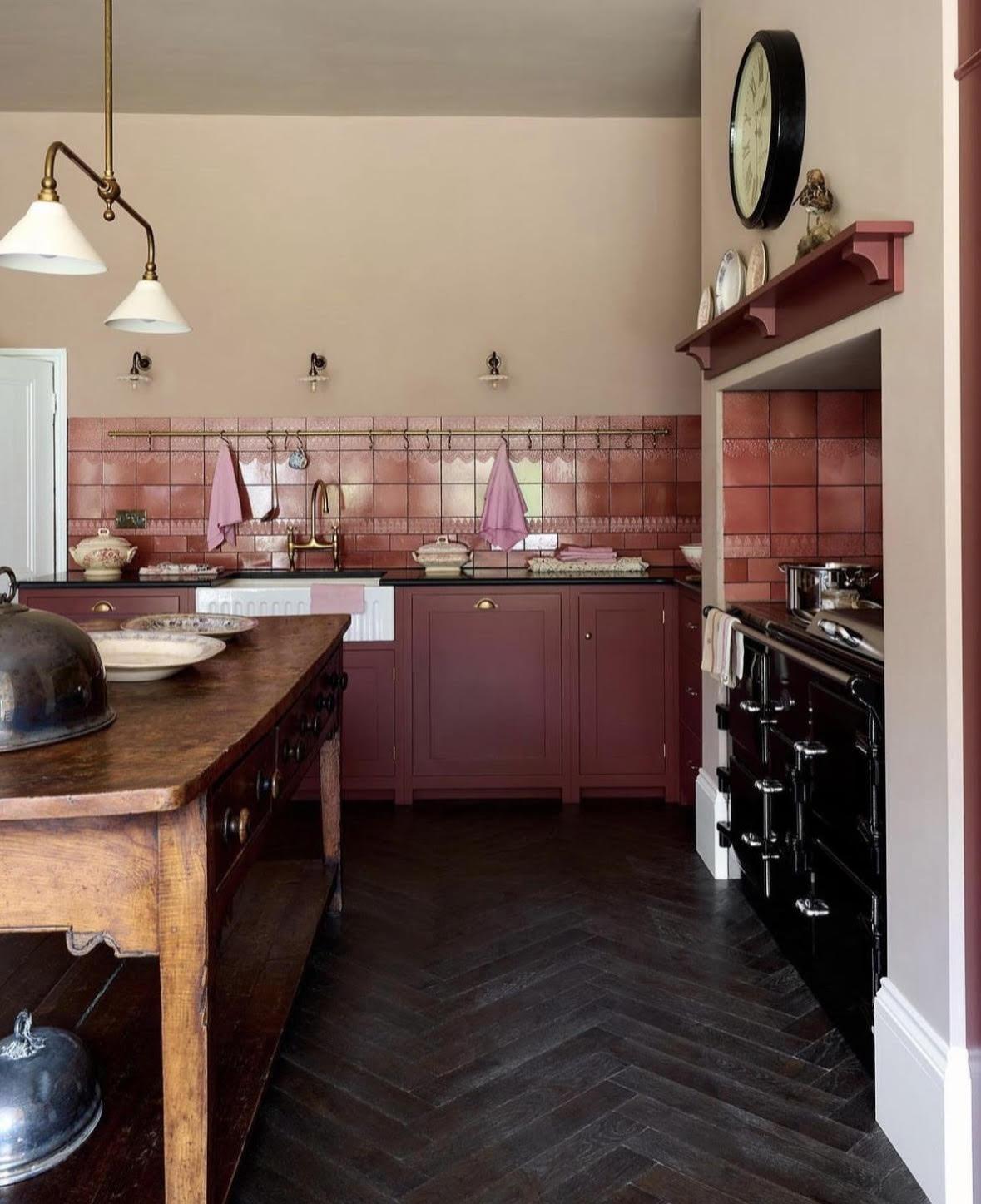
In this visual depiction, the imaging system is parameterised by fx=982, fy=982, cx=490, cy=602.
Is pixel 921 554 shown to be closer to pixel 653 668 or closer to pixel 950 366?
pixel 950 366

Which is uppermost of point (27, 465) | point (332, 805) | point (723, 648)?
point (27, 465)

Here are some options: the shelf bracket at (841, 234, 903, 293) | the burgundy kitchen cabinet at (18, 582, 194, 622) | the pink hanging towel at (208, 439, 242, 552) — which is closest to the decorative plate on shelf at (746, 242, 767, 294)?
the shelf bracket at (841, 234, 903, 293)

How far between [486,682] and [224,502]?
1.57 m

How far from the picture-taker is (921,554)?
69.6 inches

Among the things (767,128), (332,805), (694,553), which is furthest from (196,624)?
(694,553)

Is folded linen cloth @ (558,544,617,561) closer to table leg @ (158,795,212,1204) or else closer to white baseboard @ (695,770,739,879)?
white baseboard @ (695,770,739,879)

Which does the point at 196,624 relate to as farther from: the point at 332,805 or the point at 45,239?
the point at 45,239

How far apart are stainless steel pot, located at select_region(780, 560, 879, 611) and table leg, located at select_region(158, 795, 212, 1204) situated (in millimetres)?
1854

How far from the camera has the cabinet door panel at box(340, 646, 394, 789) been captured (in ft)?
13.5

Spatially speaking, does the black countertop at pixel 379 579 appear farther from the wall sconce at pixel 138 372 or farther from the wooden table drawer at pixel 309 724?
the wooden table drawer at pixel 309 724

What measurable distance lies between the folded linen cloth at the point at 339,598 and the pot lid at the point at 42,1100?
2467 millimetres

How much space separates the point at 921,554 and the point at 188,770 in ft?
4.30

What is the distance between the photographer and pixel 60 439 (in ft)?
15.9

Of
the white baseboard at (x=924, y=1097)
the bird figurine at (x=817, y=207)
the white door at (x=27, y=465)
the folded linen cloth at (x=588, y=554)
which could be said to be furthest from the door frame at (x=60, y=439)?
the white baseboard at (x=924, y=1097)
